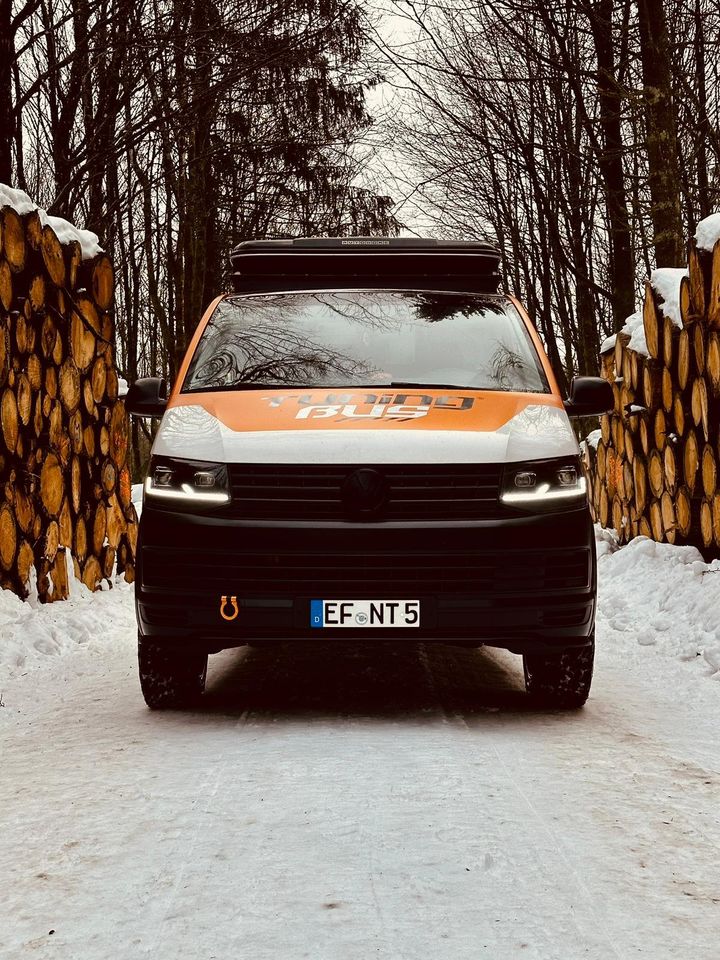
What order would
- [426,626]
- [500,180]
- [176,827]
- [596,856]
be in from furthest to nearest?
[500,180], [426,626], [176,827], [596,856]

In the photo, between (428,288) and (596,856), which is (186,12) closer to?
(428,288)

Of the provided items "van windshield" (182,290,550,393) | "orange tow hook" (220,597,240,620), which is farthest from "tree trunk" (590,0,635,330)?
"orange tow hook" (220,597,240,620)

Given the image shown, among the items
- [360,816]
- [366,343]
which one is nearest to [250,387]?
[366,343]

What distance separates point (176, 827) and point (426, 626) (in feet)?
5.77

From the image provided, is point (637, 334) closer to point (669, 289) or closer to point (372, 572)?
point (669, 289)

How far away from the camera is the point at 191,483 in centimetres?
550

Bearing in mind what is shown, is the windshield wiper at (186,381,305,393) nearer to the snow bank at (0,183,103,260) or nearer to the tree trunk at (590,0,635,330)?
the snow bank at (0,183,103,260)

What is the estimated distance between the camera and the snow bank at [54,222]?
27.2 ft

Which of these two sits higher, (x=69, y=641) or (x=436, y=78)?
(x=436, y=78)

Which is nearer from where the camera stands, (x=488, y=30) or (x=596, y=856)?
(x=596, y=856)

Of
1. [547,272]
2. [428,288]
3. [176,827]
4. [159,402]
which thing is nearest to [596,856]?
[176,827]

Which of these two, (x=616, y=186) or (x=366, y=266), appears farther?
(x=616, y=186)

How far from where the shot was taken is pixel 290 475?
17.7 ft

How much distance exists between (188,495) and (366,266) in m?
2.41
